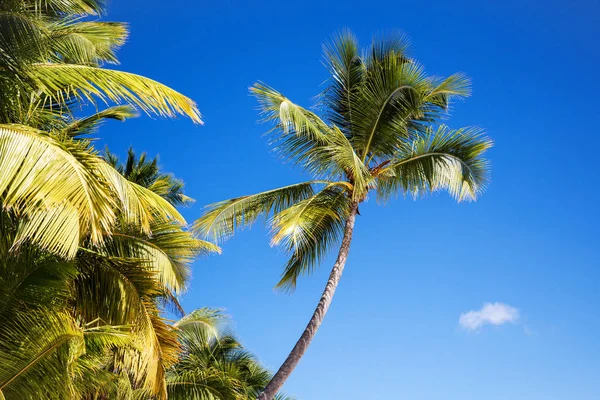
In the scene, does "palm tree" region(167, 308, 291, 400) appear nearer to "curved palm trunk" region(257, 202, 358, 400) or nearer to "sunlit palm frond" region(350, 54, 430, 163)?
"curved palm trunk" region(257, 202, 358, 400)

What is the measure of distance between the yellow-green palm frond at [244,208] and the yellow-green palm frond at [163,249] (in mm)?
2068

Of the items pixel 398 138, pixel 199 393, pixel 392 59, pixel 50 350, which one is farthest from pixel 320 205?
pixel 50 350

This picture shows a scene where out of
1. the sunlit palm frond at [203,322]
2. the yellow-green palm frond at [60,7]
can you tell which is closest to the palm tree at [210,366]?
the sunlit palm frond at [203,322]

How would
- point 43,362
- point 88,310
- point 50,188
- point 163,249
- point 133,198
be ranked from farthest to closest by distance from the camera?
1. point 163,249
2. point 88,310
3. point 133,198
4. point 43,362
5. point 50,188

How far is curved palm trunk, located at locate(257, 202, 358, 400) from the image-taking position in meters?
10.2

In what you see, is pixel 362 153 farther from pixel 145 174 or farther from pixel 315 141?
pixel 145 174

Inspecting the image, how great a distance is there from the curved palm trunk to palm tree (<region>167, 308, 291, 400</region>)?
1.64 metres

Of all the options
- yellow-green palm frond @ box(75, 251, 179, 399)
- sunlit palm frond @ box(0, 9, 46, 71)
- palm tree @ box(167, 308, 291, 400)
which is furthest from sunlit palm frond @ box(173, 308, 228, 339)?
sunlit palm frond @ box(0, 9, 46, 71)

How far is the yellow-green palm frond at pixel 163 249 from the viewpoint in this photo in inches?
346

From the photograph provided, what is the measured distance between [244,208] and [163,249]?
299 cm

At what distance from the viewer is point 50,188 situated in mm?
5801

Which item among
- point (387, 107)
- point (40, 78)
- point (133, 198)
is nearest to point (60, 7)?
point (40, 78)

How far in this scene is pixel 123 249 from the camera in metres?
8.78

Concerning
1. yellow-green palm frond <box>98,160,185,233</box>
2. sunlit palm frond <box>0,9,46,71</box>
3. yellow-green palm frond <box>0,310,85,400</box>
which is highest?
sunlit palm frond <box>0,9,46,71</box>
